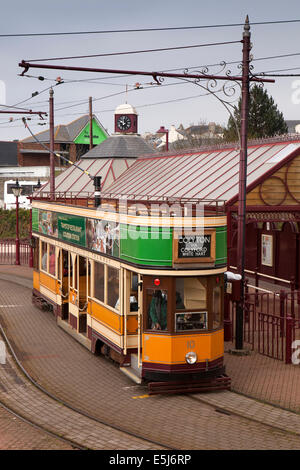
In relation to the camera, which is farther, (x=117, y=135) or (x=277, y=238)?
(x=117, y=135)

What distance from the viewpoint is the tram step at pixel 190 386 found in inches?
441

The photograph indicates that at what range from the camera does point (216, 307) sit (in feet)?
37.7

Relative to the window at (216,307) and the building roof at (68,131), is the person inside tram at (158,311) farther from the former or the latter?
the building roof at (68,131)

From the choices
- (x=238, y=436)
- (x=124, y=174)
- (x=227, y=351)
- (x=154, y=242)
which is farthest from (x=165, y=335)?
(x=124, y=174)

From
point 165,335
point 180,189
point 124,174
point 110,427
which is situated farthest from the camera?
point 124,174

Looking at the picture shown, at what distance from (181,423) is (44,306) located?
11178mm

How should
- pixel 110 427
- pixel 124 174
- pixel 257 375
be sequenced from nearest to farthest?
pixel 110 427 < pixel 257 375 < pixel 124 174

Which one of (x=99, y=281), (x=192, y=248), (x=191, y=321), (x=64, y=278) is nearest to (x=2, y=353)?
(x=99, y=281)

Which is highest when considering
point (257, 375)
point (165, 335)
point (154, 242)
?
point (154, 242)

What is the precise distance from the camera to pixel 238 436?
9.33 m

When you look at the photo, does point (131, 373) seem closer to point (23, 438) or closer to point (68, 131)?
point (23, 438)

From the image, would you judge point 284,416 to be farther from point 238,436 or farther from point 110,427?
point 110,427

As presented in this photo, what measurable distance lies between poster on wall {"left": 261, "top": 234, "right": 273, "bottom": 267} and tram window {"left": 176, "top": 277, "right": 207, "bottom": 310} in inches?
559

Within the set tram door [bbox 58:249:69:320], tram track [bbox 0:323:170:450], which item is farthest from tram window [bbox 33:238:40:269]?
tram track [bbox 0:323:170:450]
